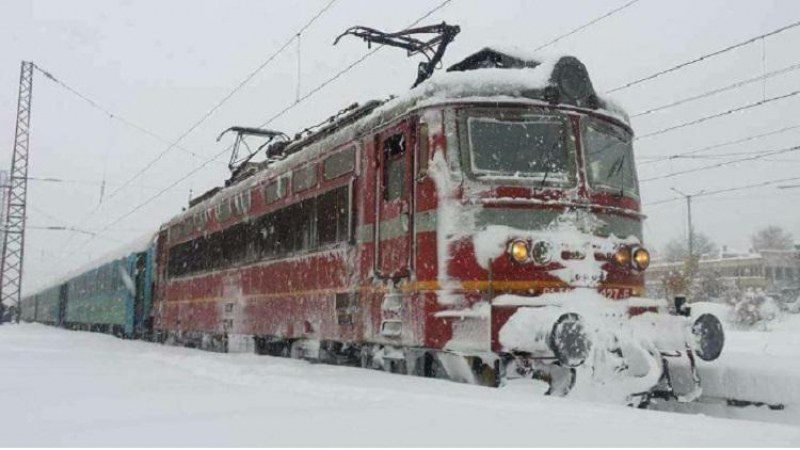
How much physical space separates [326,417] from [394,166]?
4235 millimetres

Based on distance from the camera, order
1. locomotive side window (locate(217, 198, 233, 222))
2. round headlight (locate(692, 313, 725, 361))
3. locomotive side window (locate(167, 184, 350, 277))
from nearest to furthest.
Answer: round headlight (locate(692, 313, 725, 361)) → locomotive side window (locate(167, 184, 350, 277)) → locomotive side window (locate(217, 198, 233, 222))

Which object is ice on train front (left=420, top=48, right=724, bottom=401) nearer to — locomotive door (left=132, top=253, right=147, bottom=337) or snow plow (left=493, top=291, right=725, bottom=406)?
snow plow (left=493, top=291, right=725, bottom=406)

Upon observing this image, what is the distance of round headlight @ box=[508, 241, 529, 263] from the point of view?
6.89m

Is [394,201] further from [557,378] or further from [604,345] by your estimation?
[604,345]

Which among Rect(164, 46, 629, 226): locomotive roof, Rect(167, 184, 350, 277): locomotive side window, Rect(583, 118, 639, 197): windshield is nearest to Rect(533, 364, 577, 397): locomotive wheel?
Rect(583, 118, 639, 197): windshield

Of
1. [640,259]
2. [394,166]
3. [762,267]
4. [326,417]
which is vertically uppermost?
[762,267]

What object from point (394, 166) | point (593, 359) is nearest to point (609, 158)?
point (394, 166)

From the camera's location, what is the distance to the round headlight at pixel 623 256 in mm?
7400

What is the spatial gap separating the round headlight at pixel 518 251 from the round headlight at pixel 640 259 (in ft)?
4.36

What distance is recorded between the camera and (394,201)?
311 inches

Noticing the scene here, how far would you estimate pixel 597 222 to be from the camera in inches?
291

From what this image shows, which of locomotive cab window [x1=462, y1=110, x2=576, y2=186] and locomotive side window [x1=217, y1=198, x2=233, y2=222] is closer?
locomotive cab window [x1=462, y1=110, x2=576, y2=186]

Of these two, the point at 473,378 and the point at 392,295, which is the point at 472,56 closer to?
the point at 392,295

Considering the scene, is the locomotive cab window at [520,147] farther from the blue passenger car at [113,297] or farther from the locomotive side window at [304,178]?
the blue passenger car at [113,297]
